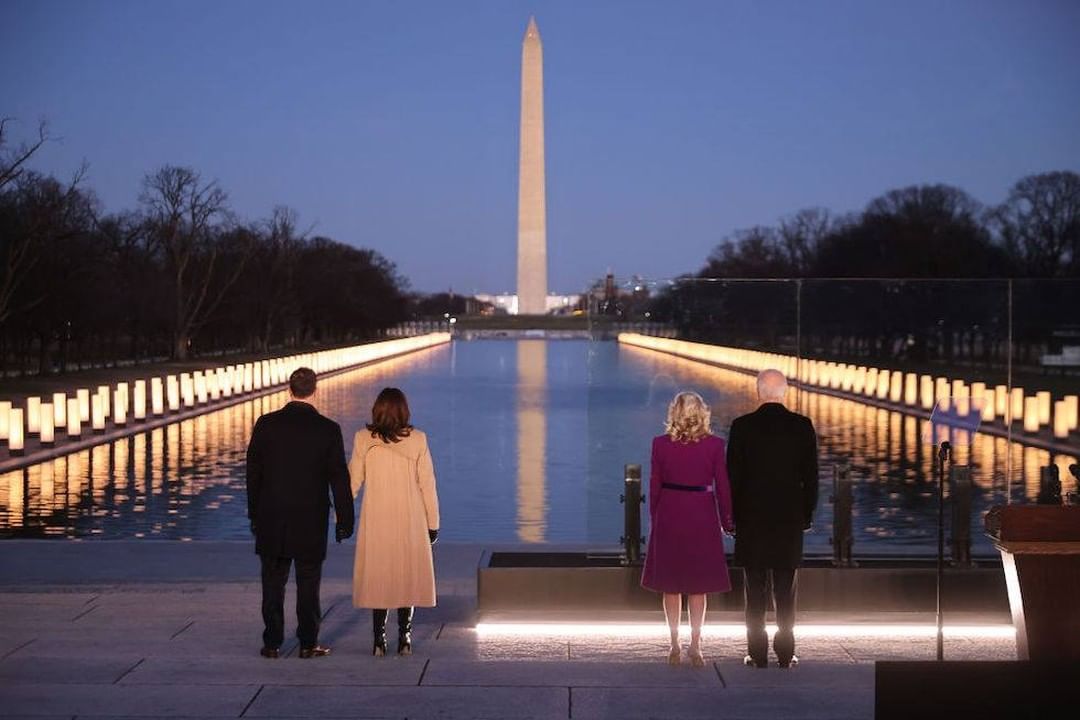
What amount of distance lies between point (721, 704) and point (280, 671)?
7.60 ft

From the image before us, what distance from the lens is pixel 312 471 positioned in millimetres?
8453

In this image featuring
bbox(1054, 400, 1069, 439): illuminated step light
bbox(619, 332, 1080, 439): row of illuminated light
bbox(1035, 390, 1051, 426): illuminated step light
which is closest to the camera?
bbox(619, 332, 1080, 439): row of illuminated light

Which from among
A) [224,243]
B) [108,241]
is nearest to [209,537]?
[108,241]

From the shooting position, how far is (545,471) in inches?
851

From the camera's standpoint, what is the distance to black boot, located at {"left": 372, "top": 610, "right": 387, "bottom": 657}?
8531 millimetres

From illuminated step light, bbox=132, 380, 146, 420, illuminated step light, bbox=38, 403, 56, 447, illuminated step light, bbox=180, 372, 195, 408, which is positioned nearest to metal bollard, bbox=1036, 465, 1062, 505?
illuminated step light, bbox=38, 403, 56, 447

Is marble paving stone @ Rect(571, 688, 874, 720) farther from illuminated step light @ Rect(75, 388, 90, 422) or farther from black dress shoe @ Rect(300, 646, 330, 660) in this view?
illuminated step light @ Rect(75, 388, 90, 422)

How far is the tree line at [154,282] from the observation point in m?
46.8

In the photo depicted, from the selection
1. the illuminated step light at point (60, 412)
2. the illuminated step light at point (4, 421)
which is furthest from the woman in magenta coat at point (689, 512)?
the illuminated step light at point (60, 412)

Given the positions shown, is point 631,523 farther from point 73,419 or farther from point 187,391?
point 187,391

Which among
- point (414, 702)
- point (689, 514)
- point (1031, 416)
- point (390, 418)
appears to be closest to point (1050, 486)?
point (689, 514)

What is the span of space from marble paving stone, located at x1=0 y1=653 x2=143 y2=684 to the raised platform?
2339 mm

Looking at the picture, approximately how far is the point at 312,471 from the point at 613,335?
17.2 ft

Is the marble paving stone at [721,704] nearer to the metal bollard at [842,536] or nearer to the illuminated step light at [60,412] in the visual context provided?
the metal bollard at [842,536]
